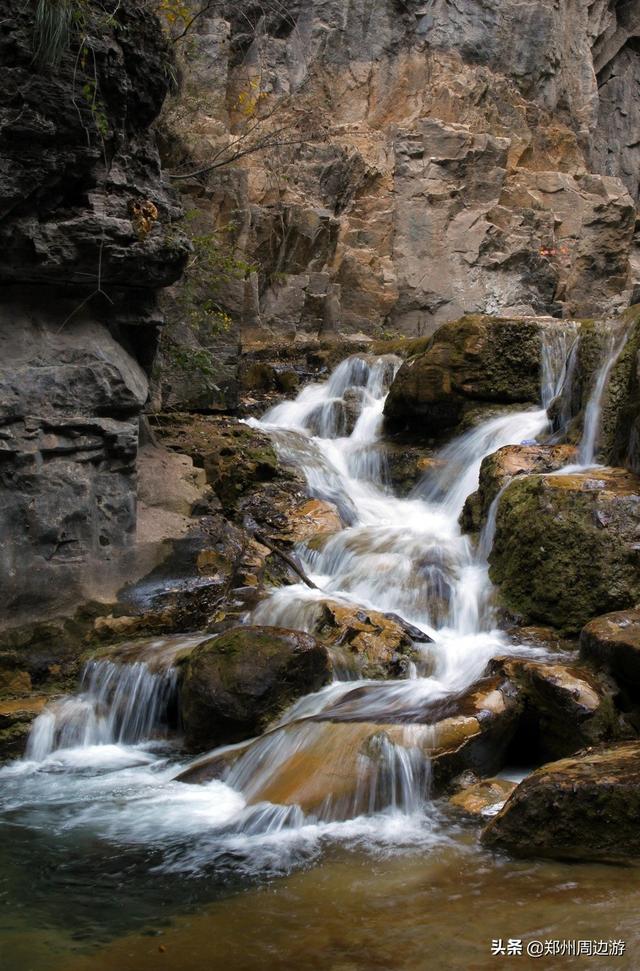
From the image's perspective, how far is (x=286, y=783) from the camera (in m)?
4.93

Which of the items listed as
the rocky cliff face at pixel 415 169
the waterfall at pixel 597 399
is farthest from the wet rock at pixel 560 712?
the rocky cliff face at pixel 415 169

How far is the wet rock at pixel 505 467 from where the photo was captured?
8.35 meters

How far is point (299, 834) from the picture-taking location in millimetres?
4500

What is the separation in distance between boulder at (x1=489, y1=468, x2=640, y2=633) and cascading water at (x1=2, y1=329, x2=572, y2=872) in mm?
406

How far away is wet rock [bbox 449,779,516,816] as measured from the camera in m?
4.67

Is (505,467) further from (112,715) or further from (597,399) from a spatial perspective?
(112,715)

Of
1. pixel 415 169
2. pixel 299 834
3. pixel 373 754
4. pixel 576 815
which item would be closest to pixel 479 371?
pixel 373 754

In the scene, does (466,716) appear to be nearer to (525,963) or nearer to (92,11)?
(525,963)

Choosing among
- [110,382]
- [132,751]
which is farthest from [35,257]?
[132,751]

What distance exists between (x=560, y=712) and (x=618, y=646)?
545 mm

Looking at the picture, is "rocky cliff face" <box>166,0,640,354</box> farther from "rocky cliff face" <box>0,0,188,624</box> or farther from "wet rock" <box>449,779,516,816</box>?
"wet rock" <box>449,779,516,816</box>

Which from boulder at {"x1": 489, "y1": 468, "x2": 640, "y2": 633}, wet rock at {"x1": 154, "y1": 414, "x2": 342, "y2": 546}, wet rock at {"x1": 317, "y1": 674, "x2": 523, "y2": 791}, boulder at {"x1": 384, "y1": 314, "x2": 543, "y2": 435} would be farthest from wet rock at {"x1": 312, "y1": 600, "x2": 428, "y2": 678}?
boulder at {"x1": 384, "y1": 314, "x2": 543, "y2": 435}

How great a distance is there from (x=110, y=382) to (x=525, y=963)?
19.0 feet

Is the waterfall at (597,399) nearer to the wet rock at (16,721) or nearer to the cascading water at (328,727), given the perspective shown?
the cascading water at (328,727)
